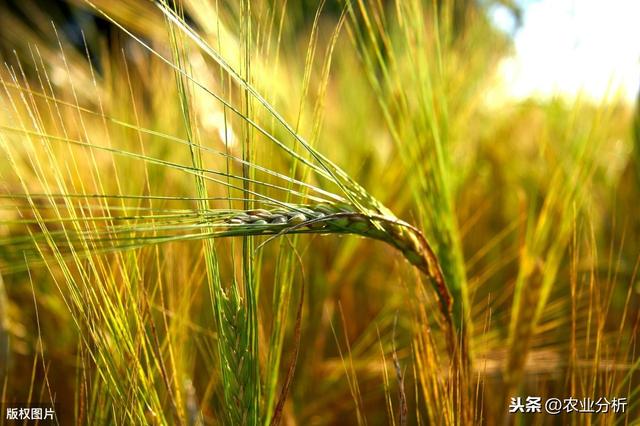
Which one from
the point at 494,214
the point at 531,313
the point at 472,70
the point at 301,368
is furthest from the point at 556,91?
the point at 301,368

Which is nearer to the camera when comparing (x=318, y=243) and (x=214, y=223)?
(x=214, y=223)

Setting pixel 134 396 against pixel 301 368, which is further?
pixel 301 368

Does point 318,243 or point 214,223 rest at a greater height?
point 318,243

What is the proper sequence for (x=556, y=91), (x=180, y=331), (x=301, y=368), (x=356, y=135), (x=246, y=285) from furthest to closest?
(x=356, y=135)
(x=301, y=368)
(x=556, y=91)
(x=180, y=331)
(x=246, y=285)

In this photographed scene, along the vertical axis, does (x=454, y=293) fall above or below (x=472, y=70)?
below

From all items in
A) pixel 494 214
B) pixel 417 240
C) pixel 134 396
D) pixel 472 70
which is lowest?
pixel 134 396

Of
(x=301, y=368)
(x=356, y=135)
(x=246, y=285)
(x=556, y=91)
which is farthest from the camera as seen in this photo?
(x=356, y=135)

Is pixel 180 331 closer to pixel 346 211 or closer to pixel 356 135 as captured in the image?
pixel 346 211

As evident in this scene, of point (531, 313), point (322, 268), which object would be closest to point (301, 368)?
point (322, 268)
